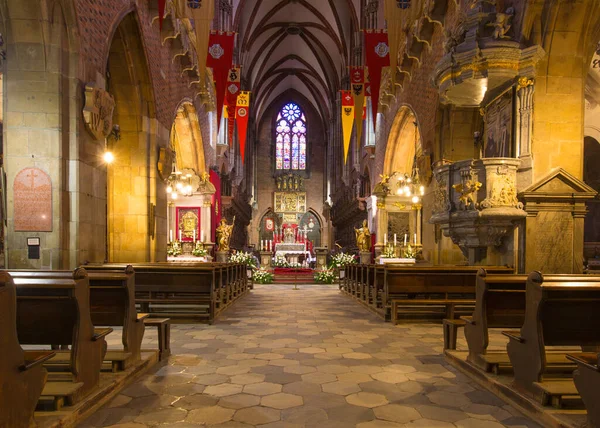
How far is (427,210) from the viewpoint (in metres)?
12.2

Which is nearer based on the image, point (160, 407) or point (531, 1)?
point (160, 407)

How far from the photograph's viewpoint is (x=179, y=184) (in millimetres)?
15695

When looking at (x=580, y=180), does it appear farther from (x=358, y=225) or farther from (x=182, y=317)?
(x=358, y=225)

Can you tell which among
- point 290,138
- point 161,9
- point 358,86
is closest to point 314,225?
point 290,138

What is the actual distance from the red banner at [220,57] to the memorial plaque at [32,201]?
8.97 metres

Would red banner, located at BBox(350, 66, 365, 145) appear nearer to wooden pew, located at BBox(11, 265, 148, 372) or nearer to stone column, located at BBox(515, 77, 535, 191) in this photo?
stone column, located at BBox(515, 77, 535, 191)

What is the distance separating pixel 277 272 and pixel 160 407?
51.9ft

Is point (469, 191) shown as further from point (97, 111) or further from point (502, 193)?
point (97, 111)

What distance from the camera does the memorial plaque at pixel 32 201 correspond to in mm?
6773

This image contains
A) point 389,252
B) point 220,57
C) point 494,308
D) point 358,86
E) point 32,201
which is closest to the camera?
point 494,308

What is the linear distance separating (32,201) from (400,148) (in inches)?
521

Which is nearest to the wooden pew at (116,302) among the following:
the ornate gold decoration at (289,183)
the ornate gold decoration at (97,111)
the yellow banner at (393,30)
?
the ornate gold decoration at (97,111)

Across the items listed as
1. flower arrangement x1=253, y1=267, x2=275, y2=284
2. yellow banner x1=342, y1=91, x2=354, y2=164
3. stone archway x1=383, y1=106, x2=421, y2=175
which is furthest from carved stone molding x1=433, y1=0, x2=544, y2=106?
yellow banner x1=342, y1=91, x2=354, y2=164

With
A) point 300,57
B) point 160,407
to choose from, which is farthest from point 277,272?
point 300,57
